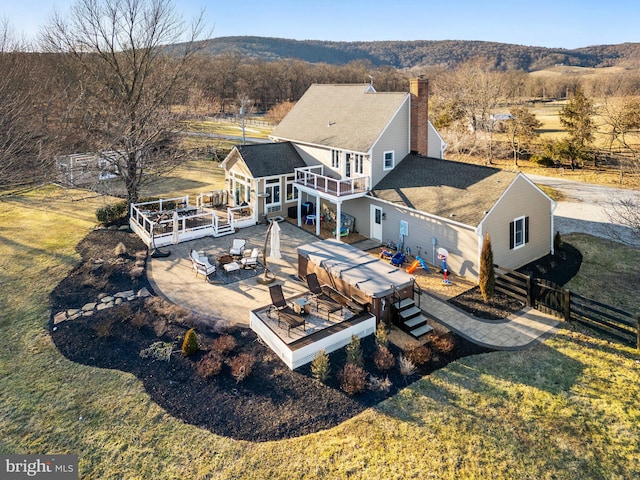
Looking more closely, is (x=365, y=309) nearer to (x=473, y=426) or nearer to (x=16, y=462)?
(x=473, y=426)

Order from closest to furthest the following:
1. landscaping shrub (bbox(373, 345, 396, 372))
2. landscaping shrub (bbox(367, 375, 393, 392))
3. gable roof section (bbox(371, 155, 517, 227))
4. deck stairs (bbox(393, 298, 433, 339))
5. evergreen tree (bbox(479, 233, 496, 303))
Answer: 1. landscaping shrub (bbox(367, 375, 393, 392))
2. landscaping shrub (bbox(373, 345, 396, 372))
3. deck stairs (bbox(393, 298, 433, 339))
4. evergreen tree (bbox(479, 233, 496, 303))
5. gable roof section (bbox(371, 155, 517, 227))

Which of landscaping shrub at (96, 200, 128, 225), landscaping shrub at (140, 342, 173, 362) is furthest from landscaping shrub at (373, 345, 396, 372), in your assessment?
landscaping shrub at (96, 200, 128, 225)

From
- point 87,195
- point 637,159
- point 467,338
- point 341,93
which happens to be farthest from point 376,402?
point 87,195

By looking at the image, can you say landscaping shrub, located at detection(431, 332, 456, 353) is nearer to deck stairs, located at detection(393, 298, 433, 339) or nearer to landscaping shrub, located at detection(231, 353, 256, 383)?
deck stairs, located at detection(393, 298, 433, 339)

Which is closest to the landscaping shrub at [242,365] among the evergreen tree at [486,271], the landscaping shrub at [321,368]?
the landscaping shrub at [321,368]

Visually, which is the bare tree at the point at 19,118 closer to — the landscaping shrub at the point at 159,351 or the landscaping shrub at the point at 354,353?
the landscaping shrub at the point at 159,351
